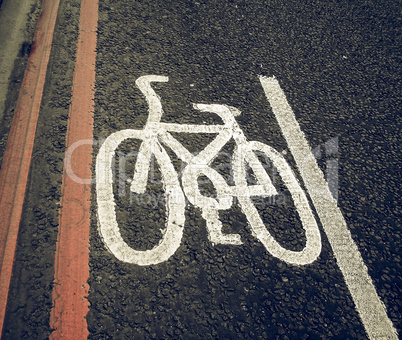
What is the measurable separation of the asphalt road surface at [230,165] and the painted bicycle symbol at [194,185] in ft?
0.12

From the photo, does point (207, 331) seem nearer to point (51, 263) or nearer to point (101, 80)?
point (51, 263)

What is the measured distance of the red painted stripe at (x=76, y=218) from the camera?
1.82 meters

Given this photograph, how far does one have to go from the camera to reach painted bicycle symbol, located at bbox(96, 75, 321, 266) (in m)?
2.17

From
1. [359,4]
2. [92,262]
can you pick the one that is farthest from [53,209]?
[359,4]

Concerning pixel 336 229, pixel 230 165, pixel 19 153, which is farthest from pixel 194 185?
pixel 19 153

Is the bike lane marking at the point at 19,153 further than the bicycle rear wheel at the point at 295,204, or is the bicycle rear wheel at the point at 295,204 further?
the bicycle rear wheel at the point at 295,204

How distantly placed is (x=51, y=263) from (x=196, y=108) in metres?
1.71

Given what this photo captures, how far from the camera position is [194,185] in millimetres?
2473

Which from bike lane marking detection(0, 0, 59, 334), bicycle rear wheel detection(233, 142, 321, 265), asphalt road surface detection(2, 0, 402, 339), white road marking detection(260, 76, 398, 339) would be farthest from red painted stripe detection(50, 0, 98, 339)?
white road marking detection(260, 76, 398, 339)

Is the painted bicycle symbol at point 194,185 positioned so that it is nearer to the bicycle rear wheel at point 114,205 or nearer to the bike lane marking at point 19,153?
the bicycle rear wheel at point 114,205

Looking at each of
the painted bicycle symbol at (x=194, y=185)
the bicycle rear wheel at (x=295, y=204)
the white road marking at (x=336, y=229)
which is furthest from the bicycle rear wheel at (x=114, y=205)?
the white road marking at (x=336, y=229)

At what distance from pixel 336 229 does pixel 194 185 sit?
41.3 inches

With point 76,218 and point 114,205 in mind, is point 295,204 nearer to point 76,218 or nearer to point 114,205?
point 114,205

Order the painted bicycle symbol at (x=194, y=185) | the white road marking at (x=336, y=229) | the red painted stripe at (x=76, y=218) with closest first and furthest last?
the red painted stripe at (x=76, y=218), the white road marking at (x=336, y=229), the painted bicycle symbol at (x=194, y=185)
